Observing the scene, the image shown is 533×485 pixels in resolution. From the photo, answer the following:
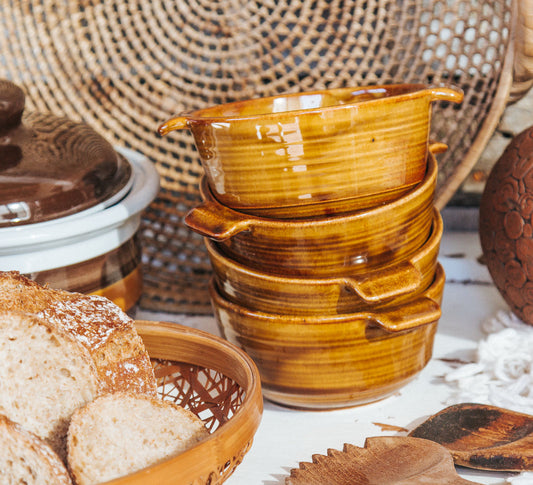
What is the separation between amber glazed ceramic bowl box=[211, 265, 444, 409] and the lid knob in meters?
0.29

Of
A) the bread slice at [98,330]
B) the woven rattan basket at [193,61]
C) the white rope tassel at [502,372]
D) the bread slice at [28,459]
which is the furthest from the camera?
the woven rattan basket at [193,61]

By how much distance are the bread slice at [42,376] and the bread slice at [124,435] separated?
0.04 meters

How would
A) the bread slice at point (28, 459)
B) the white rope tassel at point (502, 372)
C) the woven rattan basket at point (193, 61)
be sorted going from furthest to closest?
the woven rattan basket at point (193, 61) < the white rope tassel at point (502, 372) < the bread slice at point (28, 459)

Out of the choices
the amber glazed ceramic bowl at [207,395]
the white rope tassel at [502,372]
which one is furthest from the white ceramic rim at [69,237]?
the white rope tassel at [502,372]

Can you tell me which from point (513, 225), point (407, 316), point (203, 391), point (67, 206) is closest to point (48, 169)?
point (67, 206)

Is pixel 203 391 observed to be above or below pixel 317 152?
below

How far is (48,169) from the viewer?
2.05ft

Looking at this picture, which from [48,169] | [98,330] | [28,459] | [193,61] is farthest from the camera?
[193,61]

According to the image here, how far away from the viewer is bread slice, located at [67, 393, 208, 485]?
0.43 m

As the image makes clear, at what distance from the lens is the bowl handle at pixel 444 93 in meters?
0.56

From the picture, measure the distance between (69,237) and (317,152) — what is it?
26 cm

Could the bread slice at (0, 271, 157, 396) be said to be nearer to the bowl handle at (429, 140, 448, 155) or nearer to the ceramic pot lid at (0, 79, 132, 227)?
the ceramic pot lid at (0, 79, 132, 227)

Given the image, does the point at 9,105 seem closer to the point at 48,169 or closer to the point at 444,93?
the point at 48,169

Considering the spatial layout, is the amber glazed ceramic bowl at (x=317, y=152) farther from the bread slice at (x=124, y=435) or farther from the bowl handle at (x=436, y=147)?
the bread slice at (x=124, y=435)
